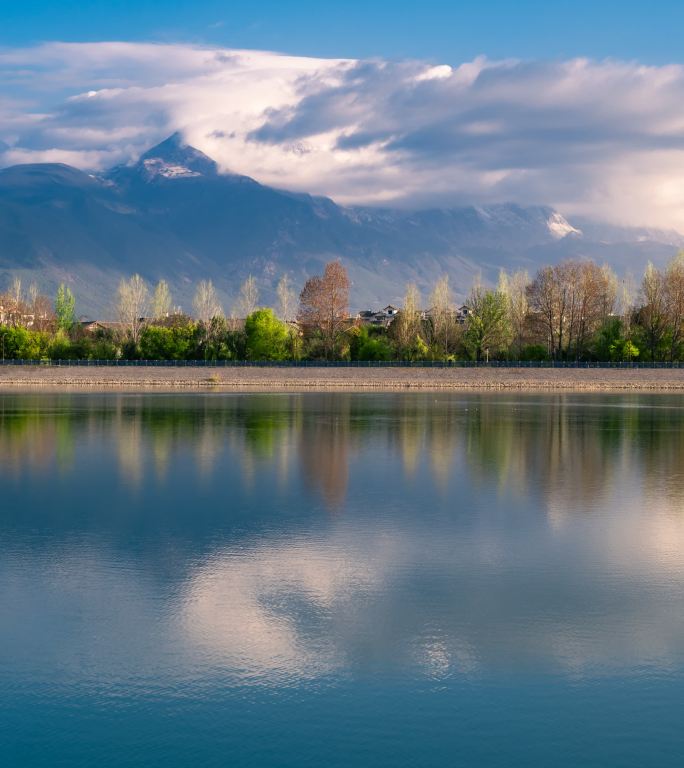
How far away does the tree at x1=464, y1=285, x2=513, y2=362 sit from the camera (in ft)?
313

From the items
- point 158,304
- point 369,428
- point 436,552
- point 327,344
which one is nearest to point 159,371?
point 327,344

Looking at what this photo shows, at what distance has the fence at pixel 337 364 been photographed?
88.6 m

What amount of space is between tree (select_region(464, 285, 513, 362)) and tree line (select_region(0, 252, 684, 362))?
95 mm

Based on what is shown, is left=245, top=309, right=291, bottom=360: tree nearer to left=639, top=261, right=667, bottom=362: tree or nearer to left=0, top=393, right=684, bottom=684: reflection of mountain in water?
left=639, top=261, right=667, bottom=362: tree

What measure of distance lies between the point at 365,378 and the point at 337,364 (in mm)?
4019

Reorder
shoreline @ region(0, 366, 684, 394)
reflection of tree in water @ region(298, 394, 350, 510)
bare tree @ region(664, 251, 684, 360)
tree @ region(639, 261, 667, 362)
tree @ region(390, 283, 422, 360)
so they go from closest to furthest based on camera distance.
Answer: reflection of tree in water @ region(298, 394, 350, 510) < shoreline @ region(0, 366, 684, 394) < bare tree @ region(664, 251, 684, 360) < tree @ region(639, 261, 667, 362) < tree @ region(390, 283, 422, 360)

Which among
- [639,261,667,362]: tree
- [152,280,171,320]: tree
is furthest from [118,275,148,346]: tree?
[639,261,667,362]: tree

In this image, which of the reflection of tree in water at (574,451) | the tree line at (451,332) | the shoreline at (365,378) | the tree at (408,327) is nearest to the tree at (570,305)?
the tree line at (451,332)

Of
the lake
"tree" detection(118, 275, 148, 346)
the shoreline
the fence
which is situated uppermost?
"tree" detection(118, 275, 148, 346)

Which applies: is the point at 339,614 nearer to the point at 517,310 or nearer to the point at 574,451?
the point at 574,451

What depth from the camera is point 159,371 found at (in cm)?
8800

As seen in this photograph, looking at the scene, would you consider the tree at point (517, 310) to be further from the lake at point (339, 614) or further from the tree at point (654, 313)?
the lake at point (339, 614)

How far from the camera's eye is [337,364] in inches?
3573

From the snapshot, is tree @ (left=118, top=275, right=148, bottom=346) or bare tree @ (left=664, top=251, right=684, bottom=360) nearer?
bare tree @ (left=664, top=251, right=684, bottom=360)
